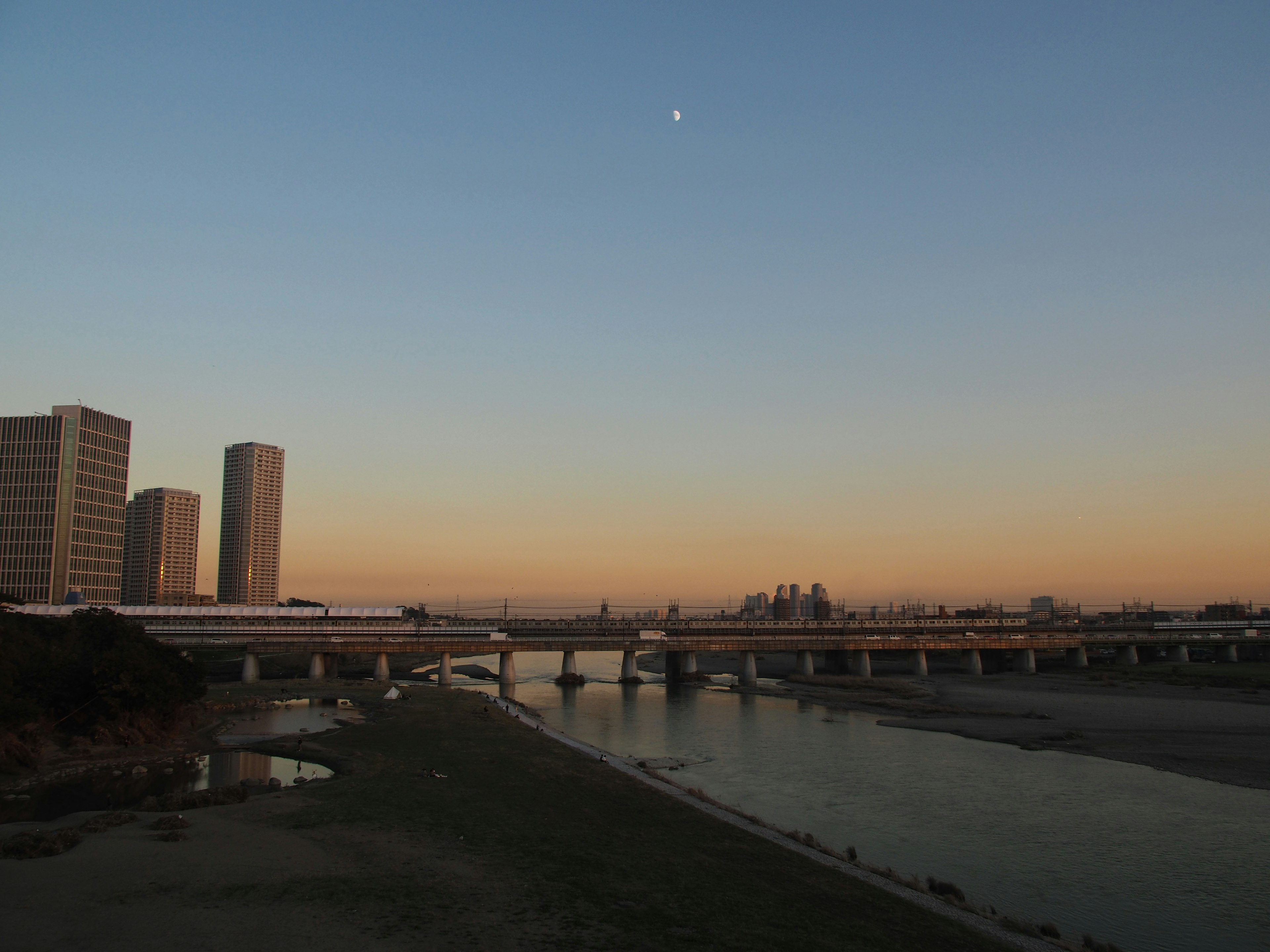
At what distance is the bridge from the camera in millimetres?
115250

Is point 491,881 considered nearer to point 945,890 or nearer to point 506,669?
point 945,890

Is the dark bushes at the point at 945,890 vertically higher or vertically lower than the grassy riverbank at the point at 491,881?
lower

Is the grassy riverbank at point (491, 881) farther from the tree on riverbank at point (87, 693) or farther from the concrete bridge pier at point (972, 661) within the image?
the concrete bridge pier at point (972, 661)

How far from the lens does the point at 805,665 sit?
13762 cm

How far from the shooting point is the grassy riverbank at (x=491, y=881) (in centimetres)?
2198

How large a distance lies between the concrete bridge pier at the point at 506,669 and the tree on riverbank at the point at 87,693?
63595mm

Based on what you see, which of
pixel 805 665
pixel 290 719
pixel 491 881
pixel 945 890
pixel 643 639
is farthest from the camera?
pixel 805 665

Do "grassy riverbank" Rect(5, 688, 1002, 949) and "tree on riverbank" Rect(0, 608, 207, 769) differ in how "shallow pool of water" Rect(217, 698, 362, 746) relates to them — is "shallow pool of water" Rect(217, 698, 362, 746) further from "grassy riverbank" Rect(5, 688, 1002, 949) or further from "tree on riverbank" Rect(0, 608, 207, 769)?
"grassy riverbank" Rect(5, 688, 1002, 949)

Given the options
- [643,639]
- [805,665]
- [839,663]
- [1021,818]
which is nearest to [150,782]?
[1021,818]

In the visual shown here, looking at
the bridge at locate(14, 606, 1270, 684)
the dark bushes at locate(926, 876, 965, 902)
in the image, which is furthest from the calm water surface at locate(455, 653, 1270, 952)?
the bridge at locate(14, 606, 1270, 684)

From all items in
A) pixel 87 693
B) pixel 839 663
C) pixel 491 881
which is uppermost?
pixel 87 693

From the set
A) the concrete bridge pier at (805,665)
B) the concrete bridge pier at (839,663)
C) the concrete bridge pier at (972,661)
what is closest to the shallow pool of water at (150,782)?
the concrete bridge pier at (805,665)

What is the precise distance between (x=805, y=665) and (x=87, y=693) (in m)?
108

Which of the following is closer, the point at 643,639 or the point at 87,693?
the point at 87,693
